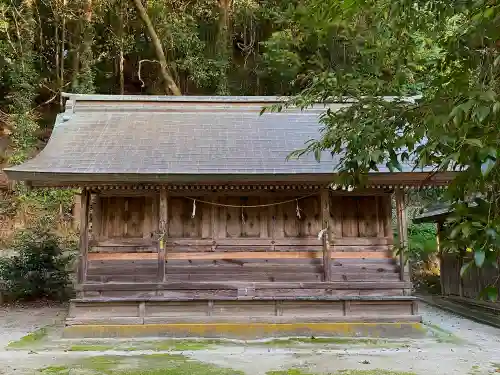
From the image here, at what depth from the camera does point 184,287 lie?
334 inches

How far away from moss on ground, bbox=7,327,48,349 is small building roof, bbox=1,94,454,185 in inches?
110

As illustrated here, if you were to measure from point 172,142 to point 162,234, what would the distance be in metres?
2.05

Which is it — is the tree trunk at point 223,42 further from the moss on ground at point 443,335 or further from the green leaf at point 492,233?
the green leaf at point 492,233

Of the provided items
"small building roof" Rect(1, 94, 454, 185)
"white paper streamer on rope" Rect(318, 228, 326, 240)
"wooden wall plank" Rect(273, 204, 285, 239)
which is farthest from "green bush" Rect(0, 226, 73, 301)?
"white paper streamer on rope" Rect(318, 228, 326, 240)

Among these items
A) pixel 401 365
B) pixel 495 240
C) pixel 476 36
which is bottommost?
pixel 401 365

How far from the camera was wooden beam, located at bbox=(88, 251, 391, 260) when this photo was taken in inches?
344

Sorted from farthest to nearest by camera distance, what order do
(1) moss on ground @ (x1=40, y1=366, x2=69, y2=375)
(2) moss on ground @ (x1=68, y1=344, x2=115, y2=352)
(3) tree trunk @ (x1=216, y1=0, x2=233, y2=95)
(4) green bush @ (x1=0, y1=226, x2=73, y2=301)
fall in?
(3) tree trunk @ (x1=216, y1=0, x2=233, y2=95) → (4) green bush @ (x1=0, y1=226, x2=73, y2=301) → (2) moss on ground @ (x1=68, y1=344, x2=115, y2=352) → (1) moss on ground @ (x1=40, y1=366, x2=69, y2=375)

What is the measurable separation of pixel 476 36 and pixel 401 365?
17.7 ft

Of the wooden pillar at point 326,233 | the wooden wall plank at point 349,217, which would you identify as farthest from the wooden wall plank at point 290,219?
the wooden wall plank at point 349,217

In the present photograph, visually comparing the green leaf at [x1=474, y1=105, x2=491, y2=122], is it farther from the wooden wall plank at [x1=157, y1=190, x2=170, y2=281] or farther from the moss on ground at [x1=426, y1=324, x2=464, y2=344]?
the moss on ground at [x1=426, y1=324, x2=464, y2=344]

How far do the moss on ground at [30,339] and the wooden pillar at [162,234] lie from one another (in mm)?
2393

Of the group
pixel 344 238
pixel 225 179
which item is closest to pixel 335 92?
pixel 225 179

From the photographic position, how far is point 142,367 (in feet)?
20.7

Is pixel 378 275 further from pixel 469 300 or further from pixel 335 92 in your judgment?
pixel 335 92
